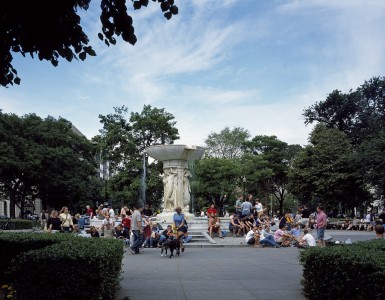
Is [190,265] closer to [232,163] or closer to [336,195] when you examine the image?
[336,195]

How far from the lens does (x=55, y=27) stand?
7.50m

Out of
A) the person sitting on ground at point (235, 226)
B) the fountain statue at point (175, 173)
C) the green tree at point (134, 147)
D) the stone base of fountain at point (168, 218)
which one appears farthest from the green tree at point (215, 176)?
the person sitting on ground at point (235, 226)

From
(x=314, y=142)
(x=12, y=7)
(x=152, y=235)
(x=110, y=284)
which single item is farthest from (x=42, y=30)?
(x=314, y=142)

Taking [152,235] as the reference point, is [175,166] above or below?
above

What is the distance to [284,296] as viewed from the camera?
8.25m

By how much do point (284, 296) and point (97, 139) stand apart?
45.1 meters

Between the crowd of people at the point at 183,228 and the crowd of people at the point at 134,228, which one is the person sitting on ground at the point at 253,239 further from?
the crowd of people at the point at 134,228

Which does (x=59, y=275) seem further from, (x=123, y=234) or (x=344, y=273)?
(x=123, y=234)

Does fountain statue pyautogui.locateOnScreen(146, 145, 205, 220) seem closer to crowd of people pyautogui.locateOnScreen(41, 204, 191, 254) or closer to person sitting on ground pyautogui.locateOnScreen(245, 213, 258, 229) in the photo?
crowd of people pyautogui.locateOnScreen(41, 204, 191, 254)

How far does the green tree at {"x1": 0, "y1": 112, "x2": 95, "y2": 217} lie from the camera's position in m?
46.6

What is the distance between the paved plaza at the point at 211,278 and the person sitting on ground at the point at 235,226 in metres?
9.04

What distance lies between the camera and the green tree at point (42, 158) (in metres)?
46.6

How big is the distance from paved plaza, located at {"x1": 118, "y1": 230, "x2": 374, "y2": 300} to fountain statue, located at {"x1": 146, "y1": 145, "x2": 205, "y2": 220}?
10.7 meters

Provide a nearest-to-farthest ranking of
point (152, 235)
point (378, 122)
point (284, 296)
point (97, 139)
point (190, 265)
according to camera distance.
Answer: point (284, 296) < point (190, 265) < point (152, 235) < point (378, 122) < point (97, 139)
